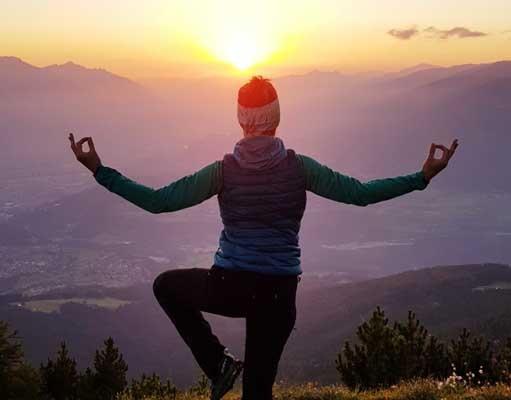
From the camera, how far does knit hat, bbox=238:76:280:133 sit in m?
6.10

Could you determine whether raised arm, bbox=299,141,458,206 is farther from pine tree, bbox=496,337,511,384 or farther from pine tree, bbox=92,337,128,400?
pine tree, bbox=92,337,128,400

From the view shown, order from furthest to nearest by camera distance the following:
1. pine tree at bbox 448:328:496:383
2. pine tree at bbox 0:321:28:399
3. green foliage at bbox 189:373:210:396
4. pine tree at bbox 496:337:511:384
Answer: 1. pine tree at bbox 0:321:28:399
2. pine tree at bbox 448:328:496:383
3. green foliage at bbox 189:373:210:396
4. pine tree at bbox 496:337:511:384

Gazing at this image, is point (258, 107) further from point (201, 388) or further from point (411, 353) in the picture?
point (411, 353)

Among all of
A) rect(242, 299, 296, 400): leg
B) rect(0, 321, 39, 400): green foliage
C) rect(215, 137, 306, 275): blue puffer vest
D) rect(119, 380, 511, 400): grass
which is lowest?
rect(0, 321, 39, 400): green foliage

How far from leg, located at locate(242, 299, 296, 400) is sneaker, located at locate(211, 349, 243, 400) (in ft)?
2.43

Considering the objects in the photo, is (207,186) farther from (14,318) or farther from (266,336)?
(14,318)

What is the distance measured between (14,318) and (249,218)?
192363 millimetres

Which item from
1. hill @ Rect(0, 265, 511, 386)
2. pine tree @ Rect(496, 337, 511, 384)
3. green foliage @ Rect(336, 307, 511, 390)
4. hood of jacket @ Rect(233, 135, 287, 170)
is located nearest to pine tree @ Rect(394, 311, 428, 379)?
green foliage @ Rect(336, 307, 511, 390)

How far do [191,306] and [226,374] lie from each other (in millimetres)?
904

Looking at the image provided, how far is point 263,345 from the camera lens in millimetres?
6016

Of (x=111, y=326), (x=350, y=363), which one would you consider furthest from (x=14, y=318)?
(x=350, y=363)

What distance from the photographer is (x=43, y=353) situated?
155 m

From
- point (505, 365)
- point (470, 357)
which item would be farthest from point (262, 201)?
point (470, 357)

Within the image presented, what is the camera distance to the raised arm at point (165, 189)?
19.4 ft
